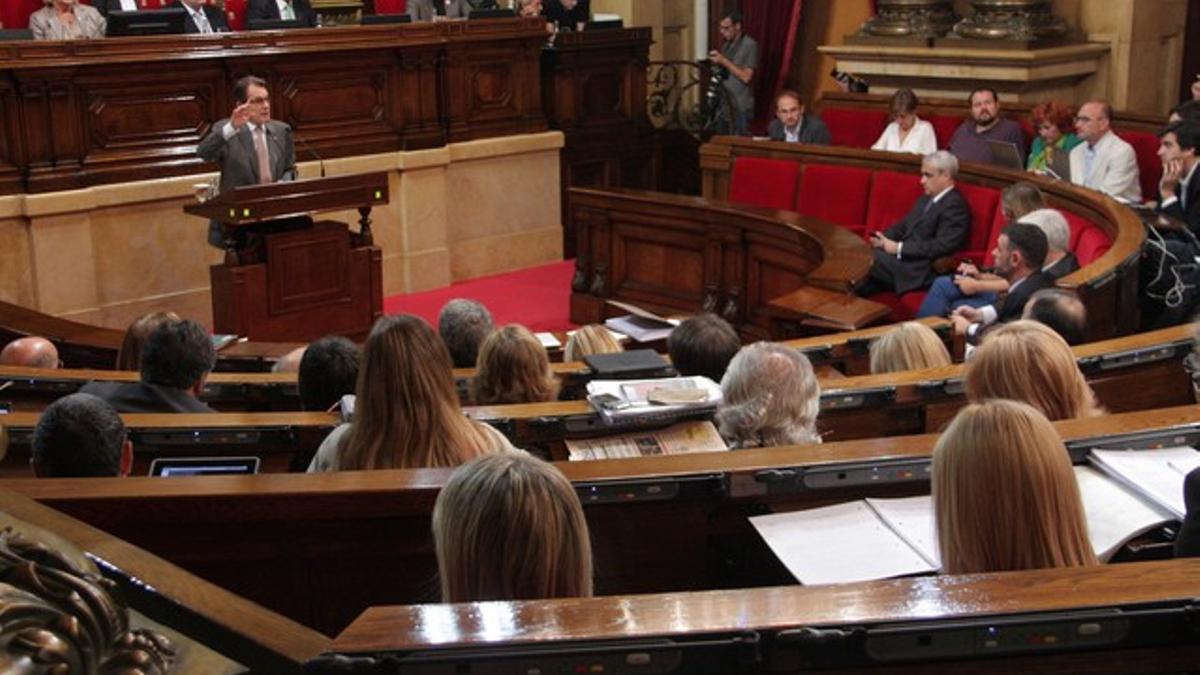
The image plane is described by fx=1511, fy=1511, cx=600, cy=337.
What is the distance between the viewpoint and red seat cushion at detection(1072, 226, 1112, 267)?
6227 mm

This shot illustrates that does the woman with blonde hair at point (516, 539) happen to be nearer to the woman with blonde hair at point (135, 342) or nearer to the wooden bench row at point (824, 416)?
the wooden bench row at point (824, 416)

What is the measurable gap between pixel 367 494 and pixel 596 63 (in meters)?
8.46

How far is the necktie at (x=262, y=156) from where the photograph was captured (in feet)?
25.6

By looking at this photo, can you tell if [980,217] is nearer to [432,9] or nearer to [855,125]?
[855,125]

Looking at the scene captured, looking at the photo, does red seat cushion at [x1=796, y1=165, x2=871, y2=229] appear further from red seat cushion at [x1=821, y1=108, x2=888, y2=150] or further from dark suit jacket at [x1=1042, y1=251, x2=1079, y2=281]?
dark suit jacket at [x1=1042, y1=251, x2=1079, y2=281]

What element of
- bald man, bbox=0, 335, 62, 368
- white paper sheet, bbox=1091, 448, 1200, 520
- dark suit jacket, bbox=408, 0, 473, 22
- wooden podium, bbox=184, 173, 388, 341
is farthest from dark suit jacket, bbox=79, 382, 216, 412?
dark suit jacket, bbox=408, 0, 473, 22

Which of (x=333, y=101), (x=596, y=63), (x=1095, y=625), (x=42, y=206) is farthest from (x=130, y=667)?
(x=596, y=63)

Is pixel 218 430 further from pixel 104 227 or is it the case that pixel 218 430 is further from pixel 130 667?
pixel 104 227

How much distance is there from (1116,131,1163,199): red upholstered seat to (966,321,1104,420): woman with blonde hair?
523 centimetres

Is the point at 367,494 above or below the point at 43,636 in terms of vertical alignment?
below

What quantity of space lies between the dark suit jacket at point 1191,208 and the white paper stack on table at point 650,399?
420cm

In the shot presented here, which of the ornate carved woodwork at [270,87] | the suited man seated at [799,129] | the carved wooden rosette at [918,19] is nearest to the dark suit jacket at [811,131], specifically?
the suited man seated at [799,129]

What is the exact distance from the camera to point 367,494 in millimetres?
2447

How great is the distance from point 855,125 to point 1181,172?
2.96m
